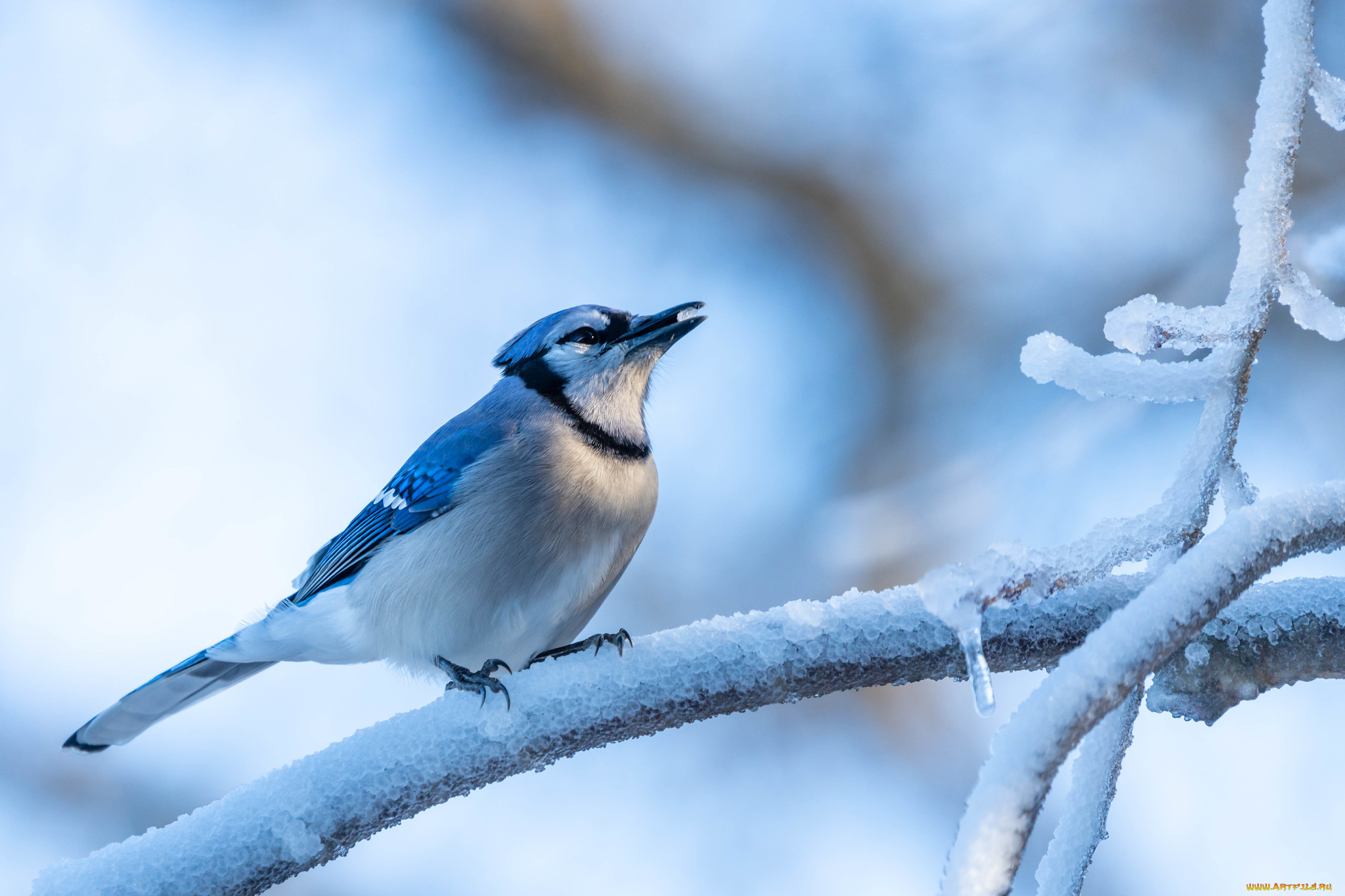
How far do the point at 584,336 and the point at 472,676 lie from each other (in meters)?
0.60

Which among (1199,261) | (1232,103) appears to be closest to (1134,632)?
(1199,261)

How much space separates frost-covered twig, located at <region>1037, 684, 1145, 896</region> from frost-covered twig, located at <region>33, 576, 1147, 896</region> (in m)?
0.07

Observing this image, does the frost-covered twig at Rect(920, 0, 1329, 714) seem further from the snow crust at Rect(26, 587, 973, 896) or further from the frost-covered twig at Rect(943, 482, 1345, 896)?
the snow crust at Rect(26, 587, 973, 896)

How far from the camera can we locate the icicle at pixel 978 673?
1.37 feet

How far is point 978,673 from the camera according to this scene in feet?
1.41

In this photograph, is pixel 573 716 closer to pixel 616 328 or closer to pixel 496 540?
pixel 496 540

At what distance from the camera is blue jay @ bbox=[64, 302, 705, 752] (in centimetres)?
102

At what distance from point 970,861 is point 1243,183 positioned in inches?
21.0

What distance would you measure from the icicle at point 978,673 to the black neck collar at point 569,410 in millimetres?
755

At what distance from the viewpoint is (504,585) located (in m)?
1.00

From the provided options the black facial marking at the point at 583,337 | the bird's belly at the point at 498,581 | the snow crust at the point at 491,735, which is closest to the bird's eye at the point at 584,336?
the black facial marking at the point at 583,337

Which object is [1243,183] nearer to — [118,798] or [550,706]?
[550,706]

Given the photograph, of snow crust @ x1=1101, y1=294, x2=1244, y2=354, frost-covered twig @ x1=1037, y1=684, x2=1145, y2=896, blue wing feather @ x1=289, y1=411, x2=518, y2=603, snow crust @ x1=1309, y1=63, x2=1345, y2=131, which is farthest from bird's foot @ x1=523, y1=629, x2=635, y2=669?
snow crust @ x1=1309, y1=63, x2=1345, y2=131

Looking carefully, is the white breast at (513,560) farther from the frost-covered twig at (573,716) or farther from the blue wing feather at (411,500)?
the frost-covered twig at (573,716)
